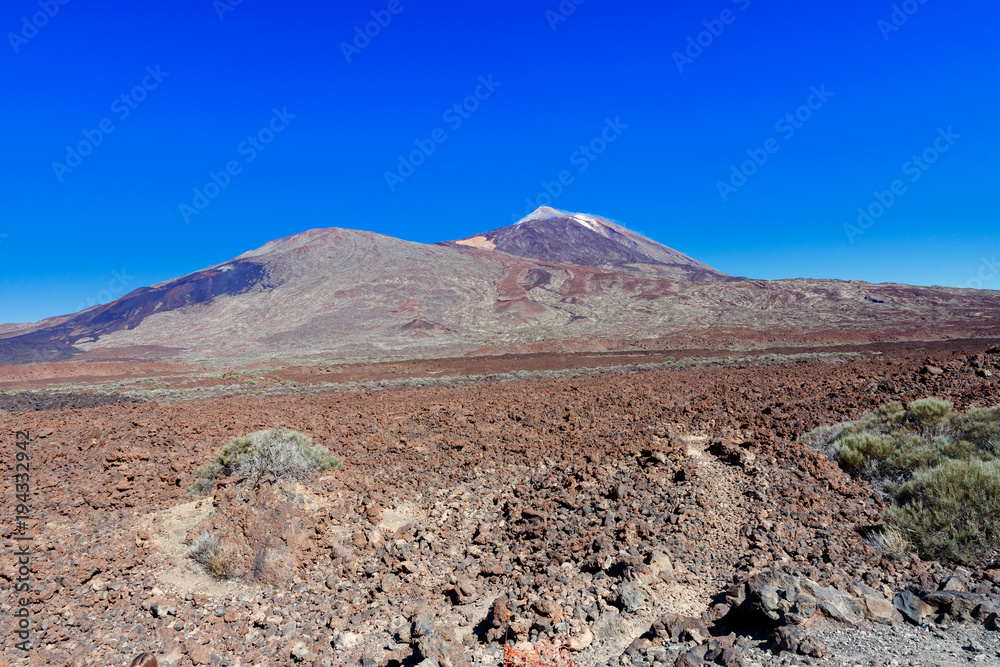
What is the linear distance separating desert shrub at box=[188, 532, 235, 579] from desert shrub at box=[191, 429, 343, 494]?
4.36ft

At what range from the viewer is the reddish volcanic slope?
46.8 meters

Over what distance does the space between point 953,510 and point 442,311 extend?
63773mm

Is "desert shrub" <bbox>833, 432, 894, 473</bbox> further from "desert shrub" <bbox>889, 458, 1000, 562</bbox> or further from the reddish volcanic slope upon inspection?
the reddish volcanic slope

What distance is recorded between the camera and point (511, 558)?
483 centimetres

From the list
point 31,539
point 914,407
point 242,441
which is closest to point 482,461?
point 242,441

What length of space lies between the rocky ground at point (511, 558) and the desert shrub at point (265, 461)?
0.27m

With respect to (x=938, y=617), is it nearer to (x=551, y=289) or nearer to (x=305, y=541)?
(x=305, y=541)

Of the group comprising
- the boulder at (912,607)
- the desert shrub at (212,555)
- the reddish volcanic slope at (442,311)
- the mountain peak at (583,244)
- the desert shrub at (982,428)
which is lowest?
the desert shrub at (212,555)

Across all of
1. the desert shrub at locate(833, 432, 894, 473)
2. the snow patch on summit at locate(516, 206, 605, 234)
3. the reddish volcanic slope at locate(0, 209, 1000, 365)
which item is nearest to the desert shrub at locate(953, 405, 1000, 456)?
the desert shrub at locate(833, 432, 894, 473)

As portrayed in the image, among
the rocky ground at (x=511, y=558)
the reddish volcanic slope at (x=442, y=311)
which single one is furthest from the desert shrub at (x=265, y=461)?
the reddish volcanic slope at (x=442, y=311)

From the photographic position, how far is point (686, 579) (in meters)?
4.17

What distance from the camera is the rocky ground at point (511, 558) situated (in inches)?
136

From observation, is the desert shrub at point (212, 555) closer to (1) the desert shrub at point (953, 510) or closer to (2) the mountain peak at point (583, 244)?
→ (1) the desert shrub at point (953, 510)

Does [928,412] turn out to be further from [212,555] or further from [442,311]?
[442,311]
